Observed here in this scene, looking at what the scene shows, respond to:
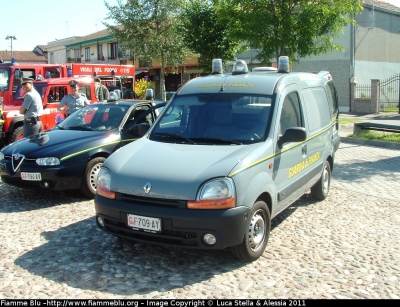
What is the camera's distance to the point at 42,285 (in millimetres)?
4090

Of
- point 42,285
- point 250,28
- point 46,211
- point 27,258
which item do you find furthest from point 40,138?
point 250,28

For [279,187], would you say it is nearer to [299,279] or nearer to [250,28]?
[299,279]

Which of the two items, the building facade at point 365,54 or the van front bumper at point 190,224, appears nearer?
the van front bumper at point 190,224

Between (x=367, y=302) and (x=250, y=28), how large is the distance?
13561 mm

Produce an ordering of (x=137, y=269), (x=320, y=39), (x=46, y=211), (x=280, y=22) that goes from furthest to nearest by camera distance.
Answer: (x=320, y=39) → (x=280, y=22) → (x=46, y=211) → (x=137, y=269)

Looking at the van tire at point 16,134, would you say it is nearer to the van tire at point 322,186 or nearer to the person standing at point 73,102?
the person standing at point 73,102

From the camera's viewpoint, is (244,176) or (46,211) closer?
(244,176)

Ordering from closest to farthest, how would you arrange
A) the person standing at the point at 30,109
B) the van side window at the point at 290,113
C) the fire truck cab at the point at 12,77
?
the van side window at the point at 290,113 → the person standing at the point at 30,109 → the fire truck cab at the point at 12,77

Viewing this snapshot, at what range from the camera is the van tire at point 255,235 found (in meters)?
4.43

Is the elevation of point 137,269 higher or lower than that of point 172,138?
lower

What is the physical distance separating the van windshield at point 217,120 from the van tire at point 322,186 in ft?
7.30

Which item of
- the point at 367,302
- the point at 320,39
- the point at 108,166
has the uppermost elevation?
the point at 320,39

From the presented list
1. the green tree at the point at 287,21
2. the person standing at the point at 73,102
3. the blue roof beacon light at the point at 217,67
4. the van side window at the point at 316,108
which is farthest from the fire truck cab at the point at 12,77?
the van side window at the point at 316,108

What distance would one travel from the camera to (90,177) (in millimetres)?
7102
